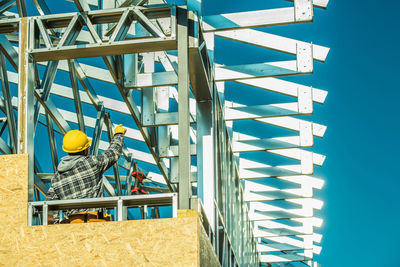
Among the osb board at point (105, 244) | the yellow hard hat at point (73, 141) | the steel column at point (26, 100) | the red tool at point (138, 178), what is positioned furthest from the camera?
the red tool at point (138, 178)

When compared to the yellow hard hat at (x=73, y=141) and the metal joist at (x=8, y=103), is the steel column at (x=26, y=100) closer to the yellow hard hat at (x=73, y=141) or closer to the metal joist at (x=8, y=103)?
A: the yellow hard hat at (x=73, y=141)

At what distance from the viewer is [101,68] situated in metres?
15.4

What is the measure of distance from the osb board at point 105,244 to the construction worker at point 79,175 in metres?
0.34

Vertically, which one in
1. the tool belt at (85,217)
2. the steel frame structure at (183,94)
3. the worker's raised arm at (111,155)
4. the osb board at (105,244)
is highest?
the steel frame structure at (183,94)

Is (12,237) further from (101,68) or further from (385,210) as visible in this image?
(385,210)

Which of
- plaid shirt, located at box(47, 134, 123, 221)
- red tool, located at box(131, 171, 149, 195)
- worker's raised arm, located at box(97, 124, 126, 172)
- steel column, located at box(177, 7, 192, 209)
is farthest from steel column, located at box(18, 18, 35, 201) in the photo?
red tool, located at box(131, 171, 149, 195)

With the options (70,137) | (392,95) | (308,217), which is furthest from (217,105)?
(392,95)

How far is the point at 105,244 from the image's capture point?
8219mm

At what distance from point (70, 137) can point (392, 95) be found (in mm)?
22921

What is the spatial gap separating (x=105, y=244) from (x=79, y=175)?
83cm

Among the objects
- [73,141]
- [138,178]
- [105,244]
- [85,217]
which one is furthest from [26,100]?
[138,178]

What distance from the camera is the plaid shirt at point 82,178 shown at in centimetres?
849

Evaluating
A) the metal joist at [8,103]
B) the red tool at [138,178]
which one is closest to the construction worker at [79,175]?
the red tool at [138,178]

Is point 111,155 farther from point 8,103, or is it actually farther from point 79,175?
point 8,103
